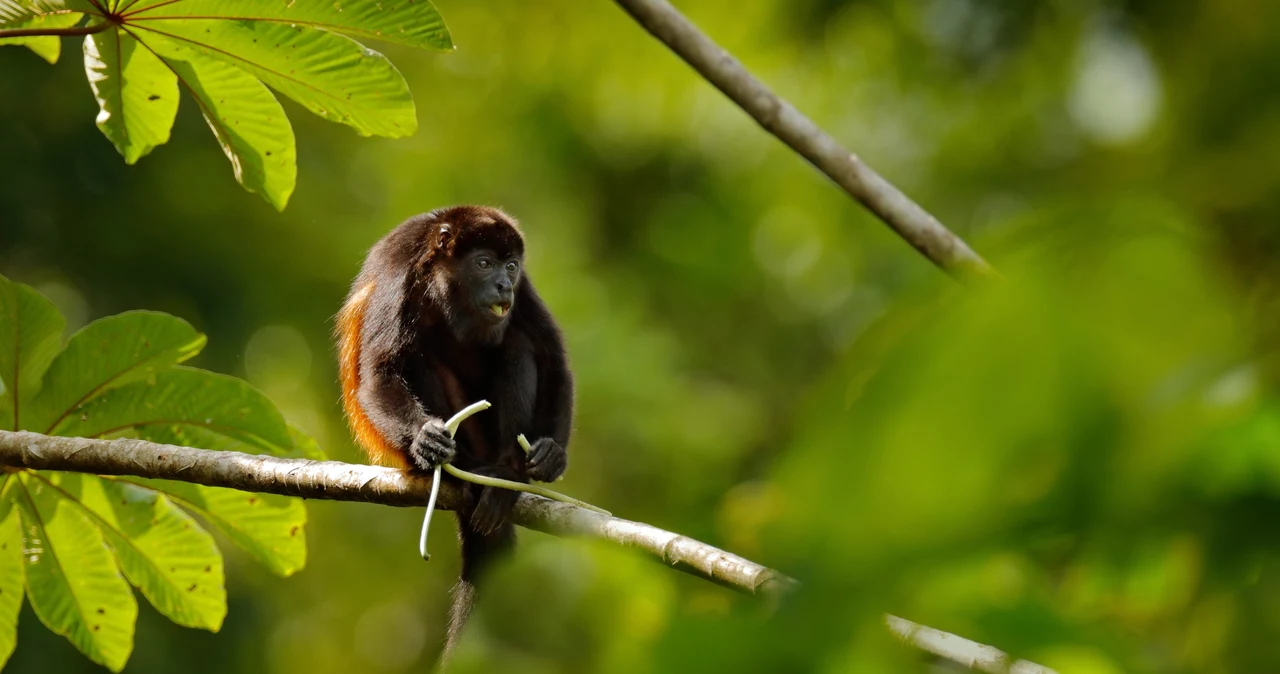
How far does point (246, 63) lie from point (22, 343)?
0.77 meters

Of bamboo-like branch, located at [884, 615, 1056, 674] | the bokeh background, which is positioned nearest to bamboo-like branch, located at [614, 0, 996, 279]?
the bokeh background

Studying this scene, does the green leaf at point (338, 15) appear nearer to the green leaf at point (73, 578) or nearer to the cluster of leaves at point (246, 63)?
the cluster of leaves at point (246, 63)

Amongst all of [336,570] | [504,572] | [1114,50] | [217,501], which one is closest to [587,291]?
[336,570]

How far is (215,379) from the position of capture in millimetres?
2736

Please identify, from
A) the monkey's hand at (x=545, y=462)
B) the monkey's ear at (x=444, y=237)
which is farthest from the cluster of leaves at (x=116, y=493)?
the monkey's ear at (x=444, y=237)

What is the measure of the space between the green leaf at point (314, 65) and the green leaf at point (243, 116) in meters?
0.08

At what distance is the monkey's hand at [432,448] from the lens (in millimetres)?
3141

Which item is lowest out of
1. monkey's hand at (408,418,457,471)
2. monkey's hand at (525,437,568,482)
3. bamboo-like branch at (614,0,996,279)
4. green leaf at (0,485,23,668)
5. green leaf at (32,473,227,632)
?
green leaf at (0,485,23,668)

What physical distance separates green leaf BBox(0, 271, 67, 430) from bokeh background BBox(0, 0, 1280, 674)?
1.69m

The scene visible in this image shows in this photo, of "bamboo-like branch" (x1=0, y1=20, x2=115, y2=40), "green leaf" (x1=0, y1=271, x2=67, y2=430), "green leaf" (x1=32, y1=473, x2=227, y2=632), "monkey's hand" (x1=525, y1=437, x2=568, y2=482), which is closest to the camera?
"bamboo-like branch" (x1=0, y1=20, x2=115, y2=40)

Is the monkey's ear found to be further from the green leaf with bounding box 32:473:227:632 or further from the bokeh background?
the green leaf with bounding box 32:473:227:632

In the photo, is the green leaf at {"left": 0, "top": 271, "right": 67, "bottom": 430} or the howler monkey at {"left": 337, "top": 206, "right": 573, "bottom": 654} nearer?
the green leaf at {"left": 0, "top": 271, "right": 67, "bottom": 430}

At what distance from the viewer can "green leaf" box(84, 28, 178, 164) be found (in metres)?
2.57

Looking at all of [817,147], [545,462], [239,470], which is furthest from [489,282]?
[239,470]
